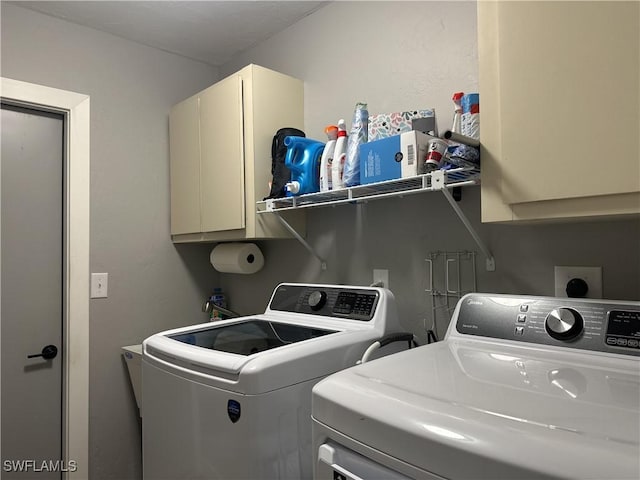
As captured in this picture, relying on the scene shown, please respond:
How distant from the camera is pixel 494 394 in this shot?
2.53 feet

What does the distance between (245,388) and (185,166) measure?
5.39 ft

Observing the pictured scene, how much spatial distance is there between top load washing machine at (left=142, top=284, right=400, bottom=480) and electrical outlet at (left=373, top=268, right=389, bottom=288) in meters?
0.27

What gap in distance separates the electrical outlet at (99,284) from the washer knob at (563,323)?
2.09 m

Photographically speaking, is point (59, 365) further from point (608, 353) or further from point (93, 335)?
point (608, 353)

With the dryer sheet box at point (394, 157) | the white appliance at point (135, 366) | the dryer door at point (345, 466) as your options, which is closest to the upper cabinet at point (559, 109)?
the dryer sheet box at point (394, 157)

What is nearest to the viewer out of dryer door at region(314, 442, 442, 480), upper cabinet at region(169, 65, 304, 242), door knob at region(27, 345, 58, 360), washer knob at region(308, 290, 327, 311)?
dryer door at region(314, 442, 442, 480)

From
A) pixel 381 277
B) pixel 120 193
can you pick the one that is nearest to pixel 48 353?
pixel 120 193

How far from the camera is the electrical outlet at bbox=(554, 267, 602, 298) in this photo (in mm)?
1207

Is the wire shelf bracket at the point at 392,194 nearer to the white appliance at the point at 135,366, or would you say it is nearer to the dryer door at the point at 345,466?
the dryer door at the point at 345,466

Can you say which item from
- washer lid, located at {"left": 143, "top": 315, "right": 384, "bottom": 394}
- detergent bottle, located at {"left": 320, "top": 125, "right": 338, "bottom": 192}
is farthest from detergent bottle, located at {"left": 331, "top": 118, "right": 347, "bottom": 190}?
washer lid, located at {"left": 143, "top": 315, "right": 384, "bottom": 394}

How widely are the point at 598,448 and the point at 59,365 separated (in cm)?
237

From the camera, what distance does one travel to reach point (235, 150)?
6.61 feet

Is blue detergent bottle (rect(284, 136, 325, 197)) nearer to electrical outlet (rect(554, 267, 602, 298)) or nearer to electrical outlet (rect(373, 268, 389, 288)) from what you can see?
electrical outlet (rect(373, 268, 389, 288))

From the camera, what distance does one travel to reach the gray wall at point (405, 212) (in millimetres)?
1281
